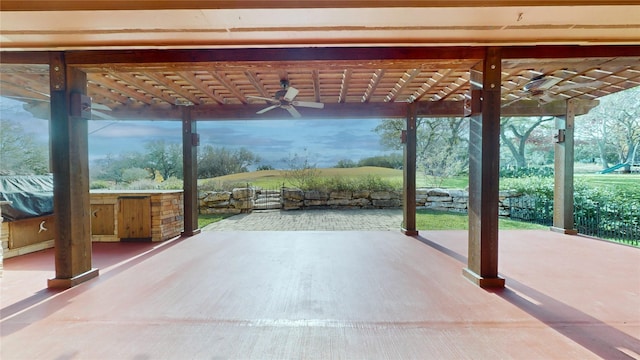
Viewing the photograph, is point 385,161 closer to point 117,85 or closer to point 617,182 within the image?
point 617,182

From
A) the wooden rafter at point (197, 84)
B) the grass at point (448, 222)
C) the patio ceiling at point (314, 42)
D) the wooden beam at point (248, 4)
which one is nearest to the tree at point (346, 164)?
the grass at point (448, 222)

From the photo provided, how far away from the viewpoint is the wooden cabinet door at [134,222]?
5.75 meters

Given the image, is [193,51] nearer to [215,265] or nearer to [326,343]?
[215,265]

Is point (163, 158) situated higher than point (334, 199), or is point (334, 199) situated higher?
point (163, 158)

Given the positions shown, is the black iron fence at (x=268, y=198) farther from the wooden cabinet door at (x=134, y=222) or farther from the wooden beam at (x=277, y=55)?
the wooden beam at (x=277, y=55)

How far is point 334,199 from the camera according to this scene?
438 inches

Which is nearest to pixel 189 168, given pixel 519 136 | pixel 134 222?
pixel 134 222

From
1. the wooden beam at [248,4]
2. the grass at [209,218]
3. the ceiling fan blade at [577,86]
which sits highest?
the ceiling fan blade at [577,86]

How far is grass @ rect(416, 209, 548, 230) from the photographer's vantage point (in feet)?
26.0

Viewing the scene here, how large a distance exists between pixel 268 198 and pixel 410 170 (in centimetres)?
635

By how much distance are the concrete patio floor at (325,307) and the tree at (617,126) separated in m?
11.6

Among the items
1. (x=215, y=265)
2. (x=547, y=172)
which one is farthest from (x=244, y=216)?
(x=547, y=172)

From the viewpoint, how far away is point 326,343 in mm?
2264

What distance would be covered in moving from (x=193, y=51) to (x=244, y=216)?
6.97 m
